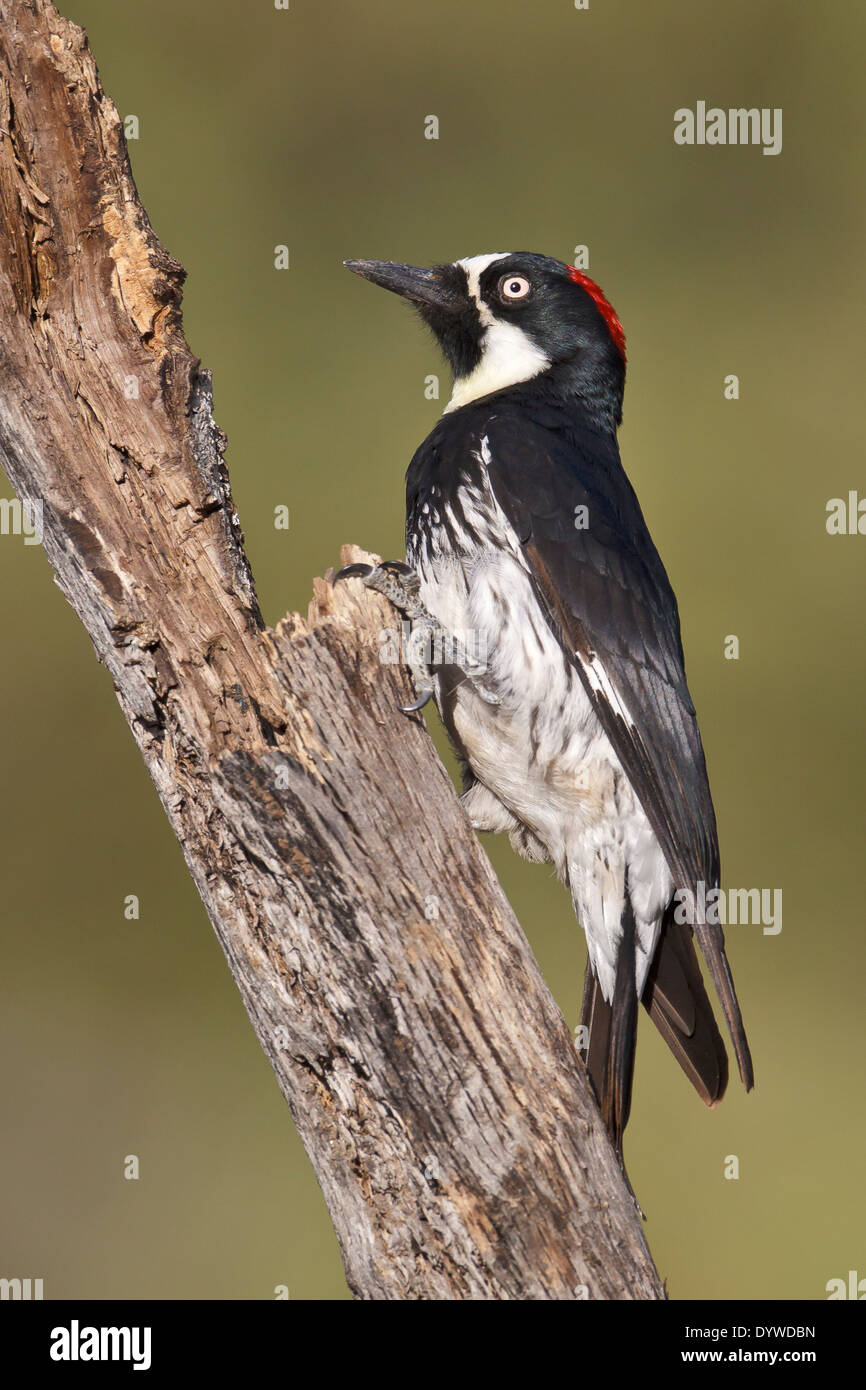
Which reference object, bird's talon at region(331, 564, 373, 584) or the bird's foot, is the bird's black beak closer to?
the bird's foot

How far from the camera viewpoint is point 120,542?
6.35ft

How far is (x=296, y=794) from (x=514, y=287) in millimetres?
1664

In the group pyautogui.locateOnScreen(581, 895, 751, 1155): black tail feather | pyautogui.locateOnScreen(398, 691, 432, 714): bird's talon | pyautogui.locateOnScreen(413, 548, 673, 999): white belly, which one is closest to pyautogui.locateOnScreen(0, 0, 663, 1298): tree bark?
pyautogui.locateOnScreen(398, 691, 432, 714): bird's talon

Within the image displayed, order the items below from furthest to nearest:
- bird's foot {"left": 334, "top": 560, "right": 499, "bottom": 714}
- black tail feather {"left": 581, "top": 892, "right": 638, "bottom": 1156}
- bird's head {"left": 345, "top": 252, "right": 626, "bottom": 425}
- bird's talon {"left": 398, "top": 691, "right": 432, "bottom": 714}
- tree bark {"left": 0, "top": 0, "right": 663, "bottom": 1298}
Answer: bird's head {"left": 345, "top": 252, "right": 626, "bottom": 425}
bird's foot {"left": 334, "top": 560, "right": 499, "bottom": 714}
black tail feather {"left": 581, "top": 892, "right": 638, "bottom": 1156}
bird's talon {"left": 398, "top": 691, "right": 432, "bottom": 714}
tree bark {"left": 0, "top": 0, "right": 663, "bottom": 1298}

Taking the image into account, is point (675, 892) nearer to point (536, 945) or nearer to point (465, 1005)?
point (465, 1005)

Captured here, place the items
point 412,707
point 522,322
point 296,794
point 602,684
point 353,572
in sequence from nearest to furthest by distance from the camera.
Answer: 1. point 296,794
2. point 412,707
3. point 353,572
4. point 602,684
5. point 522,322

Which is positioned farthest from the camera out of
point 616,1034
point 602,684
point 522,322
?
point 522,322

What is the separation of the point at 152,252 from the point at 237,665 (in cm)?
71

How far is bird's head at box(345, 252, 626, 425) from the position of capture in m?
2.94

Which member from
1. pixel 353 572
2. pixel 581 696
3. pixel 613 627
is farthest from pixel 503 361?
pixel 353 572

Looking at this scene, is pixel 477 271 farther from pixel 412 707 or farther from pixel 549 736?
pixel 412 707

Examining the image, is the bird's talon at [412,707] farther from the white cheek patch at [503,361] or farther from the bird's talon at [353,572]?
the white cheek patch at [503,361]

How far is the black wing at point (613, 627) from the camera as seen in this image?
2447mm

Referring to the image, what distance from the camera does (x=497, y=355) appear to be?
118 inches
